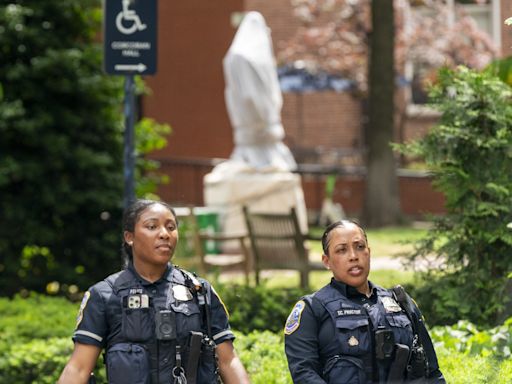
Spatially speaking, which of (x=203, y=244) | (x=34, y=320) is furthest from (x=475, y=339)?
(x=203, y=244)

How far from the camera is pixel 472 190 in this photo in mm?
7289

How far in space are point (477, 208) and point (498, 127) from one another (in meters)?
0.53

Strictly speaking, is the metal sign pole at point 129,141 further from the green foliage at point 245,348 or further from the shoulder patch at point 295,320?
the shoulder patch at point 295,320

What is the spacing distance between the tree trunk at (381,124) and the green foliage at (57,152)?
25.6 ft

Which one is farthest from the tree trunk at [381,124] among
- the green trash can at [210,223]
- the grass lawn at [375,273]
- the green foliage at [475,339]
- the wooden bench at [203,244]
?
the green foliage at [475,339]

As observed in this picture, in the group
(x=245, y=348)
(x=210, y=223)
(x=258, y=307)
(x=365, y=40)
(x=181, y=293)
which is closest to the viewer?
(x=181, y=293)

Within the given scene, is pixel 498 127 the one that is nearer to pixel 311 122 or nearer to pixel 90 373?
pixel 90 373

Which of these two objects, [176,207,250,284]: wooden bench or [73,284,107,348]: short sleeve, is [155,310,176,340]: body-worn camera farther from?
[176,207,250,284]: wooden bench

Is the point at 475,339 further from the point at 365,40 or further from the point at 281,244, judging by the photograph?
the point at 365,40

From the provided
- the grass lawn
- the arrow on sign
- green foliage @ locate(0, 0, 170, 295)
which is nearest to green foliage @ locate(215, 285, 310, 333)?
the grass lawn

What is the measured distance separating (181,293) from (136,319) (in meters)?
0.21

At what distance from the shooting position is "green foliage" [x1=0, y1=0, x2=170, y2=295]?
34.5 ft

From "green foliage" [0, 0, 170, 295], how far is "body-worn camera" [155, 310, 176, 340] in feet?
20.1

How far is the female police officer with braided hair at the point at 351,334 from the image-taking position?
4.36 m
